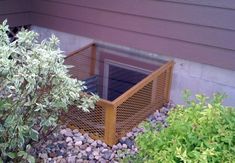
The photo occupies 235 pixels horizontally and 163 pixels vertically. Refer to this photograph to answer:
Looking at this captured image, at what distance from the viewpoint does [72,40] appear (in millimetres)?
3883

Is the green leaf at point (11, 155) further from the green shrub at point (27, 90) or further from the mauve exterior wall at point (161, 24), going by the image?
the mauve exterior wall at point (161, 24)

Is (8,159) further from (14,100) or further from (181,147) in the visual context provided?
(181,147)

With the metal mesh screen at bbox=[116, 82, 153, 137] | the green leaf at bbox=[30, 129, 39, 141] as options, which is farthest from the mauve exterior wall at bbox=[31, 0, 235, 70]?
the green leaf at bbox=[30, 129, 39, 141]

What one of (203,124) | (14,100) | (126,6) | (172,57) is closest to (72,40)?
(126,6)

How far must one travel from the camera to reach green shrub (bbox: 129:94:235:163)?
5.14ft

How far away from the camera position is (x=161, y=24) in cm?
324

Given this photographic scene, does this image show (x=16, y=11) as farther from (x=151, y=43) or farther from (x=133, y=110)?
(x=133, y=110)

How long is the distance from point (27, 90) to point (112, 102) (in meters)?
0.71

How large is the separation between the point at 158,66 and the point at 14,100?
1.58 meters

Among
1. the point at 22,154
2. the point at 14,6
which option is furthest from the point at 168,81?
the point at 14,6

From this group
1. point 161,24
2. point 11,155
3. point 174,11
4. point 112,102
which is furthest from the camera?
point 161,24

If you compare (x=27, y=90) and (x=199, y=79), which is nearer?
(x=27, y=90)

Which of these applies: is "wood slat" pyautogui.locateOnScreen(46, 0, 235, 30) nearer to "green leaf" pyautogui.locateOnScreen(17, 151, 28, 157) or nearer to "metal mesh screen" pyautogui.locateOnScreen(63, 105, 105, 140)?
"metal mesh screen" pyautogui.locateOnScreen(63, 105, 105, 140)

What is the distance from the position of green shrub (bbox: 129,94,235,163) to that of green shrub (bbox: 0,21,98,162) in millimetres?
686
